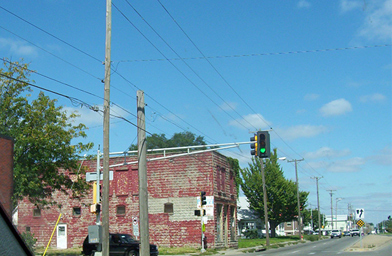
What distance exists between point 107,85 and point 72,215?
2512 cm

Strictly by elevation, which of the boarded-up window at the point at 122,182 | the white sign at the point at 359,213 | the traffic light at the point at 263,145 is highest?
the traffic light at the point at 263,145

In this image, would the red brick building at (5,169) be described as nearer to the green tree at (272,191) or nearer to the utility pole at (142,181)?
the utility pole at (142,181)

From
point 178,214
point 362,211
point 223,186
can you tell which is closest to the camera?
point 362,211

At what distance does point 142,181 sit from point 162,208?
66.2 ft

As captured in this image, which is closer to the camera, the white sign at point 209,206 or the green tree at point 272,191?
the white sign at point 209,206

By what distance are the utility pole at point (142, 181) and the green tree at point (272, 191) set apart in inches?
1777

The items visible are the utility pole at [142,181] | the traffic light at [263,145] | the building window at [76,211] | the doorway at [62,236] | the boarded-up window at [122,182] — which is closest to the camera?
the utility pole at [142,181]

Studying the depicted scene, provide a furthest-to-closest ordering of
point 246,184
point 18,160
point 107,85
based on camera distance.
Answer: point 246,184, point 18,160, point 107,85

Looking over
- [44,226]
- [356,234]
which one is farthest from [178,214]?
[356,234]

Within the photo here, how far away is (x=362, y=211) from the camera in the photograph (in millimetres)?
35688

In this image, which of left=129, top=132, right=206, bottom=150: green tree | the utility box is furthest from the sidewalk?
left=129, top=132, right=206, bottom=150: green tree

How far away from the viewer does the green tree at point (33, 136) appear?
22250 millimetres

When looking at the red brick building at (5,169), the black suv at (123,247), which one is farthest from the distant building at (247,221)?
the red brick building at (5,169)

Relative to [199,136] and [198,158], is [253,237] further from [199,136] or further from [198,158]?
[198,158]
